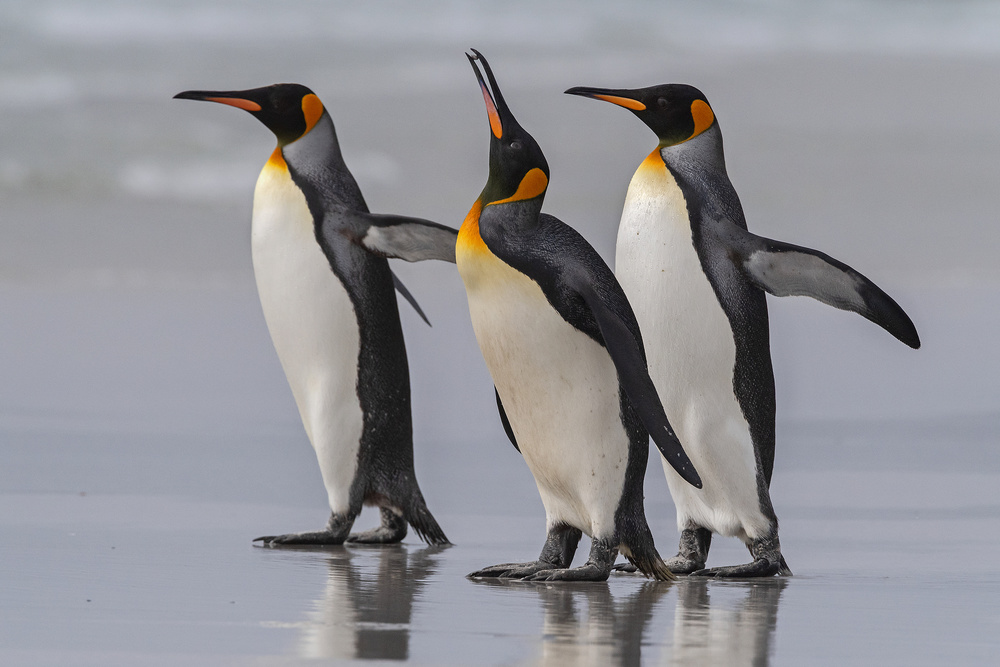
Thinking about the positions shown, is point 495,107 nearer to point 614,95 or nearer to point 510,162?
point 510,162

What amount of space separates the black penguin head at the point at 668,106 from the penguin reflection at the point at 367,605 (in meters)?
1.70

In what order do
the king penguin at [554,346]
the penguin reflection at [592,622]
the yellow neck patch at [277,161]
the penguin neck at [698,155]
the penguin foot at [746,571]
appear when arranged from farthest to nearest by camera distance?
the yellow neck patch at [277,161] → the penguin neck at [698,155] → the penguin foot at [746,571] → the king penguin at [554,346] → the penguin reflection at [592,622]

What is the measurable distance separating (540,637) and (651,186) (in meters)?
2.16

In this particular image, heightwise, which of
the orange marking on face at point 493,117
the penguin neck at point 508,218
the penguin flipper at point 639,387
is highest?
the orange marking on face at point 493,117

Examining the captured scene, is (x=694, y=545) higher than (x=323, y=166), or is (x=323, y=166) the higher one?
(x=323, y=166)

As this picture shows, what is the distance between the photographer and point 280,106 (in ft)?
19.0

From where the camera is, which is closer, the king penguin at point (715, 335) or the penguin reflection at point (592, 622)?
the penguin reflection at point (592, 622)

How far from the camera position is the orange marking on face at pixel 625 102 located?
518cm

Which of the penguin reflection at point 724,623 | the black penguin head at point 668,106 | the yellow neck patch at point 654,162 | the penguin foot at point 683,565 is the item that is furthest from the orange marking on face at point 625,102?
the penguin reflection at point 724,623

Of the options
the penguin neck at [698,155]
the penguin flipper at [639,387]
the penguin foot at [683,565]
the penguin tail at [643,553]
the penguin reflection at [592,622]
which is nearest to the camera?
the penguin reflection at [592,622]

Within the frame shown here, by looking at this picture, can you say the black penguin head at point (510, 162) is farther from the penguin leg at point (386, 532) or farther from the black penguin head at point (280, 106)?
the penguin leg at point (386, 532)

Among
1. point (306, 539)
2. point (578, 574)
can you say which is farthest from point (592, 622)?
point (306, 539)

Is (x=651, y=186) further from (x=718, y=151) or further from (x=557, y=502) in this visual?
(x=557, y=502)

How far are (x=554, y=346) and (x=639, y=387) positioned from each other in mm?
346
